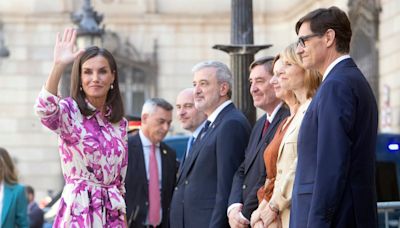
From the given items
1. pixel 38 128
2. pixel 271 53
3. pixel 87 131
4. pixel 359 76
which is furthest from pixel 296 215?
pixel 38 128

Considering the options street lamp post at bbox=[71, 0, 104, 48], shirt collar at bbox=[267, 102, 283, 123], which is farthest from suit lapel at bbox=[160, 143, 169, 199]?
street lamp post at bbox=[71, 0, 104, 48]

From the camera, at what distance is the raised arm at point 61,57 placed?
796 centimetres

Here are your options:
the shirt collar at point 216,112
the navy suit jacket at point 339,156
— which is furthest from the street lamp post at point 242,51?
the navy suit jacket at point 339,156

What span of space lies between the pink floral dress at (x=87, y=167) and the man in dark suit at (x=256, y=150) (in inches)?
45.5

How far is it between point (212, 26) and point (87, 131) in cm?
2389

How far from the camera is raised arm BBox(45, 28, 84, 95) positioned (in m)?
7.96

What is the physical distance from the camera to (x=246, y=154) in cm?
943

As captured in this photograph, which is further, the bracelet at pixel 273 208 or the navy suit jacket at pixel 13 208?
the navy suit jacket at pixel 13 208

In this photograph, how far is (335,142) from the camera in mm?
6824

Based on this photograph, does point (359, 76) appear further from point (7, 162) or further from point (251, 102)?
point (7, 162)

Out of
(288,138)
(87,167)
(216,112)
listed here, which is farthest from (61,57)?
(216,112)

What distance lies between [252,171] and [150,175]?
283cm

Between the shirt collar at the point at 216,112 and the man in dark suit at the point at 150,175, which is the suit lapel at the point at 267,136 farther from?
the man in dark suit at the point at 150,175

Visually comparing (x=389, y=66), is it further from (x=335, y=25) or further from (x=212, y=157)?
(x=335, y=25)
